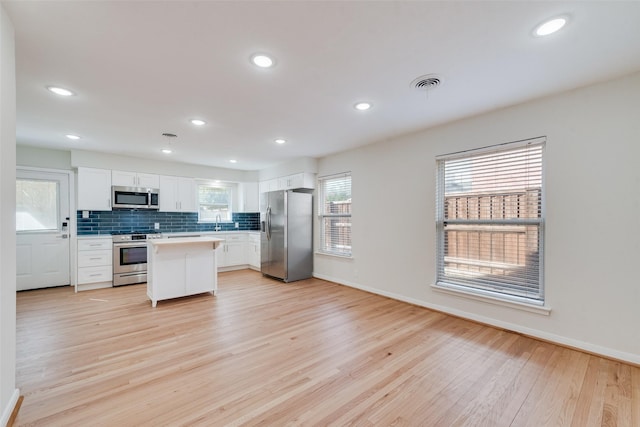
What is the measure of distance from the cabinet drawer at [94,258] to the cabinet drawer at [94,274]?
0.23 feet

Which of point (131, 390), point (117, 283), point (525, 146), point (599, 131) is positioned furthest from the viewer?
point (117, 283)

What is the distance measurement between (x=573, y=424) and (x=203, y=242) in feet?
13.3

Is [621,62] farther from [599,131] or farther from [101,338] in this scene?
[101,338]

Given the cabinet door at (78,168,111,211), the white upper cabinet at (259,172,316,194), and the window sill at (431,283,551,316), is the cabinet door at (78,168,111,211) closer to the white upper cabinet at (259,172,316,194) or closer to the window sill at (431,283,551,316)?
the white upper cabinet at (259,172,316,194)

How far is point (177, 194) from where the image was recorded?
5797mm

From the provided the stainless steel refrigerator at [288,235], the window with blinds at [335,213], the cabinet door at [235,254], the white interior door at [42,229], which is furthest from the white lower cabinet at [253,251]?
the white interior door at [42,229]

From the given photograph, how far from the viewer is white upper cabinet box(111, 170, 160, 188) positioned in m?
5.12

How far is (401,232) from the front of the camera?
3.98m

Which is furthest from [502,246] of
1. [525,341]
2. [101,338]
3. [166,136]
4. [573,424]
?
[166,136]

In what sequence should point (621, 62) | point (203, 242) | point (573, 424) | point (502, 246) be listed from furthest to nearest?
1. point (203, 242)
2. point (502, 246)
3. point (621, 62)
4. point (573, 424)

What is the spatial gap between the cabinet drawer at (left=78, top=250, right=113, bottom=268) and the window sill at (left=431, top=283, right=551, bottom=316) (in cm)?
544

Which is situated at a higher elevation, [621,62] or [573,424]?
[621,62]

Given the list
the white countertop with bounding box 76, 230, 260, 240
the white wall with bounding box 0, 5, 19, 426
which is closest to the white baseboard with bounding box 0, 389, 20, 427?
the white wall with bounding box 0, 5, 19, 426

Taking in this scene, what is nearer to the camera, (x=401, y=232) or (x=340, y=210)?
(x=401, y=232)
